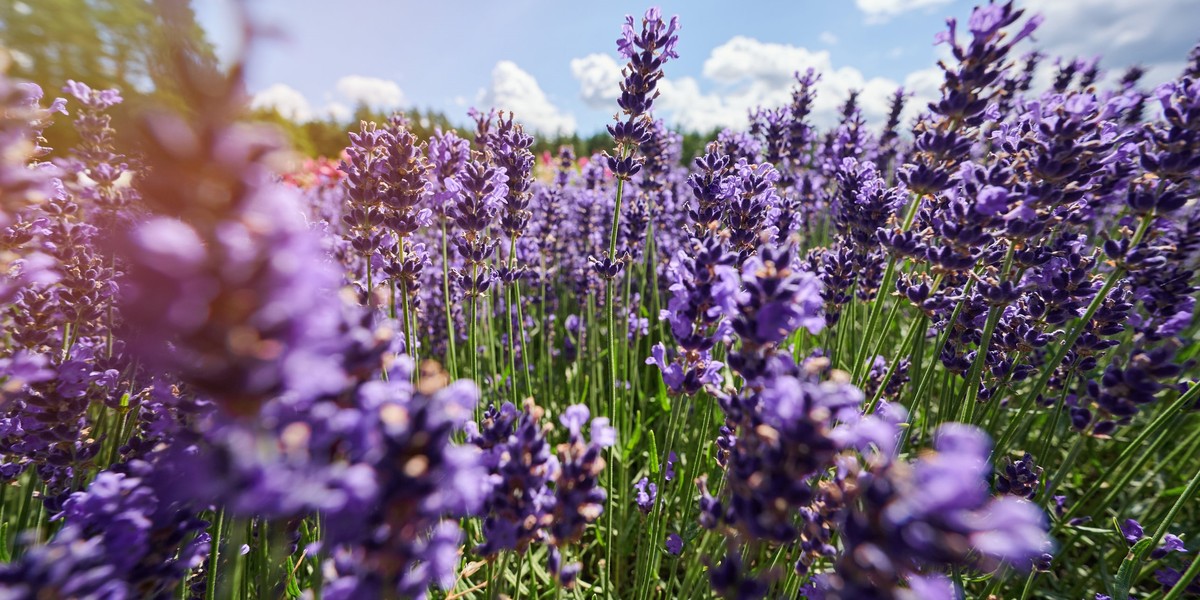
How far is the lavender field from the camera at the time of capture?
0.82 metres

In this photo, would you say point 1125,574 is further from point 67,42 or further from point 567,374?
point 67,42

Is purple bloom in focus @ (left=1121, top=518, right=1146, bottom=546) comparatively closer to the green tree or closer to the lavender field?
the lavender field

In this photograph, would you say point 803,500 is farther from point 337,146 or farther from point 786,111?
point 337,146

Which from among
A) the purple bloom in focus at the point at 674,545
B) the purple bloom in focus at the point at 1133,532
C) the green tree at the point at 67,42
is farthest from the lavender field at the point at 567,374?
the green tree at the point at 67,42

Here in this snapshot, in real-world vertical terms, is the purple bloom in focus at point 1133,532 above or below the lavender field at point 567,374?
below

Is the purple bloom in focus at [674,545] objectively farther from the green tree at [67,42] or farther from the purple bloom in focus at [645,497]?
the green tree at [67,42]

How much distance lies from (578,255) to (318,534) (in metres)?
4.04

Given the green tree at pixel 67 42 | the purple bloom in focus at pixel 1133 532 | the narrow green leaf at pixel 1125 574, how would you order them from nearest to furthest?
1. the narrow green leaf at pixel 1125 574
2. the purple bloom in focus at pixel 1133 532
3. the green tree at pixel 67 42

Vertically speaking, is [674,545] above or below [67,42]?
below

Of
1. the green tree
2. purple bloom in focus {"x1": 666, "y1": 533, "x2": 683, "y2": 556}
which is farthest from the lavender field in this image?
the green tree

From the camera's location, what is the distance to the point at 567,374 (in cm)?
444

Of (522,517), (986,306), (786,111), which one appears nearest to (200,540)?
(522,517)

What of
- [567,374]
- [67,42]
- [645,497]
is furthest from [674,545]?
[67,42]

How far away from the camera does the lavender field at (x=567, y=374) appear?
82 cm
